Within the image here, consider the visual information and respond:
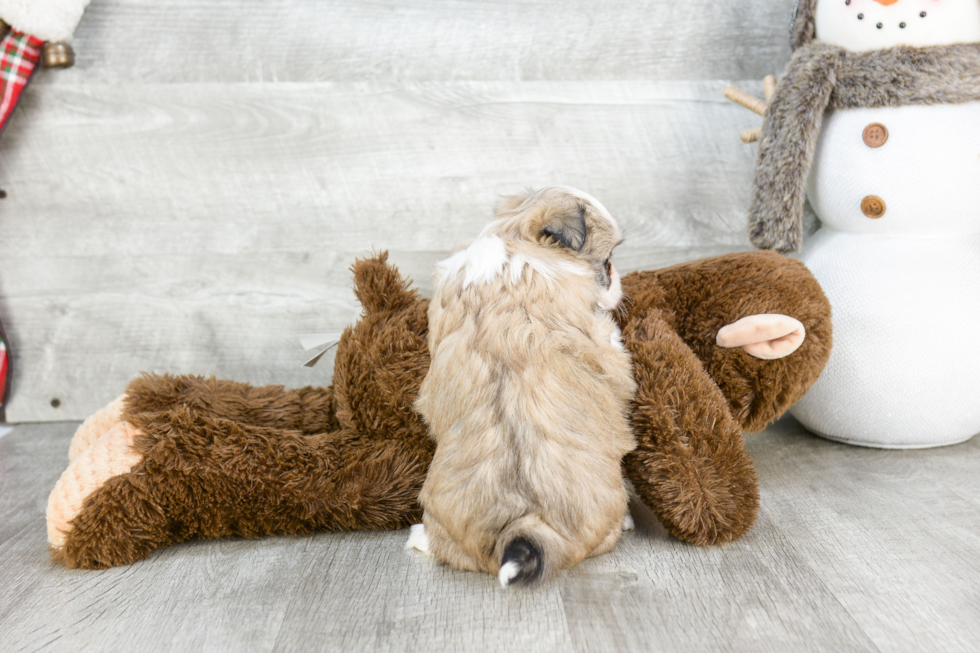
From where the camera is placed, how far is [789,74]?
1.75 metres

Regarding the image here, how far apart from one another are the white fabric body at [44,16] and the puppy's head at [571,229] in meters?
1.38

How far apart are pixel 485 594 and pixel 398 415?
1.56ft

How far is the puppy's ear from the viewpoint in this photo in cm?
132

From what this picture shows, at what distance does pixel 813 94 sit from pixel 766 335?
674 mm

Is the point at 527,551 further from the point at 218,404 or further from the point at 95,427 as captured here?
the point at 95,427

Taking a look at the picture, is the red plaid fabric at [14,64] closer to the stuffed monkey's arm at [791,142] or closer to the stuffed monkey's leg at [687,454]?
the stuffed monkey's leg at [687,454]

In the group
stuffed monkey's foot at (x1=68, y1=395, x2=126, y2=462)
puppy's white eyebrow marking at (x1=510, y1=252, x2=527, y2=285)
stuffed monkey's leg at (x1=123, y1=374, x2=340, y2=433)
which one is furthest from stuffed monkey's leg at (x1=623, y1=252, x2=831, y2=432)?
stuffed monkey's foot at (x1=68, y1=395, x2=126, y2=462)

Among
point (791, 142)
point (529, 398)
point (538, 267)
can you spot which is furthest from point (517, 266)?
point (791, 142)

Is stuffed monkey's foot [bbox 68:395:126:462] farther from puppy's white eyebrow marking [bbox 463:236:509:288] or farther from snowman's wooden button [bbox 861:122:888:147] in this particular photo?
snowman's wooden button [bbox 861:122:888:147]

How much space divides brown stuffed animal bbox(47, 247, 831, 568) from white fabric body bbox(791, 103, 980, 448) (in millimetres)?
279

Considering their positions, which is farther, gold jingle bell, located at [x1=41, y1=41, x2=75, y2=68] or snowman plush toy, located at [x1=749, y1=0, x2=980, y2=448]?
gold jingle bell, located at [x1=41, y1=41, x2=75, y2=68]

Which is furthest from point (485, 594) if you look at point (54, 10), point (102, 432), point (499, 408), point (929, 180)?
point (54, 10)

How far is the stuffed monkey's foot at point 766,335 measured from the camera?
144 centimetres

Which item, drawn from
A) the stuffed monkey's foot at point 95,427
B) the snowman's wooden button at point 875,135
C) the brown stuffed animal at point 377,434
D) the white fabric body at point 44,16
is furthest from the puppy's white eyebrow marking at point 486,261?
the white fabric body at point 44,16
